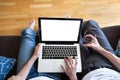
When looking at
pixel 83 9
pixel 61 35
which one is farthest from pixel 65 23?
pixel 83 9

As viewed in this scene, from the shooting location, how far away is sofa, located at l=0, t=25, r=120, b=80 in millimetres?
1565

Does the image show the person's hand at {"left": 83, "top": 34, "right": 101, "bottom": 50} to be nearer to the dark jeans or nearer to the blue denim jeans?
the dark jeans

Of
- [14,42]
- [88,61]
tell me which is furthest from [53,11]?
[88,61]

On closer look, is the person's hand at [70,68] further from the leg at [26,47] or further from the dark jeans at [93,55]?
the leg at [26,47]

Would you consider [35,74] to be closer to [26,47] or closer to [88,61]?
[26,47]

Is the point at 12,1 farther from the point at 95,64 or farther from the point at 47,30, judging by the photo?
the point at 95,64

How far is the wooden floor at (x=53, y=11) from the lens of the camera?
1.93m

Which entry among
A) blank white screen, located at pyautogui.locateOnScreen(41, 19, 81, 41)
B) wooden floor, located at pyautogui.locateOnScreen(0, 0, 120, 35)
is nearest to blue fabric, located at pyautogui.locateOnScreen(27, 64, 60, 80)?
blank white screen, located at pyautogui.locateOnScreen(41, 19, 81, 41)

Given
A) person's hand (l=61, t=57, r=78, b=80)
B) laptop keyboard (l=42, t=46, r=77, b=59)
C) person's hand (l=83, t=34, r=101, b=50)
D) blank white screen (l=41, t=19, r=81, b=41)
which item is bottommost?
person's hand (l=61, t=57, r=78, b=80)

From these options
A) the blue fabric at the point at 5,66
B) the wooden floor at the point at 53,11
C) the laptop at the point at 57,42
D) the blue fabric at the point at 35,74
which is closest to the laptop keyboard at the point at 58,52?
the laptop at the point at 57,42

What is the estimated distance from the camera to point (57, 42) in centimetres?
145

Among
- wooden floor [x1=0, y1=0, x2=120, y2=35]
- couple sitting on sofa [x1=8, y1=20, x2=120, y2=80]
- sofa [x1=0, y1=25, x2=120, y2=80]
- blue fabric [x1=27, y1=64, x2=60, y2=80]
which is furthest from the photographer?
wooden floor [x1=0, y1=0, x2=120, y2=35]

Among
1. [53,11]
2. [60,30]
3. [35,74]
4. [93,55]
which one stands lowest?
[35,74]

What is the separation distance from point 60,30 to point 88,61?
282 millimetres
